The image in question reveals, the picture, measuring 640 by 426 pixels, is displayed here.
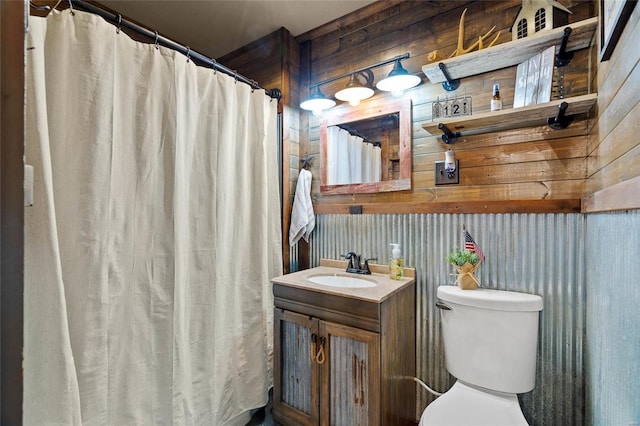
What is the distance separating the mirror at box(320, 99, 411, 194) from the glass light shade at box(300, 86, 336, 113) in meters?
0.06

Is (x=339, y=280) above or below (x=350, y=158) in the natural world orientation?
below

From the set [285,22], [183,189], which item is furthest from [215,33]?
[183,189]

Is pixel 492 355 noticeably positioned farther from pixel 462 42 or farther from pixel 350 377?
pixel 462 42

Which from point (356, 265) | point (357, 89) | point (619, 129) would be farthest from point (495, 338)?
point (357, 89)

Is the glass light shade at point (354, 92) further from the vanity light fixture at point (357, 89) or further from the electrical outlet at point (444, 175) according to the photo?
the electrical outlet at point (444, 175)

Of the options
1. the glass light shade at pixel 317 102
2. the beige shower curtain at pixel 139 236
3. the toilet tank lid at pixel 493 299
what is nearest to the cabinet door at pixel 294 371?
the beige shower curtain at pixel 139 236

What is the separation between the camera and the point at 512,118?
1.38 metres

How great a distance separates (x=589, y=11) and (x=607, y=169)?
2.82 feet

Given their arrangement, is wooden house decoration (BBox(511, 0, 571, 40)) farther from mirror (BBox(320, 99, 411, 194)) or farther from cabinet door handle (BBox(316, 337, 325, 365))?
cabinet door handle (BBox(316, 337, 325, 365))

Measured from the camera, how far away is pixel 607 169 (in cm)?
99

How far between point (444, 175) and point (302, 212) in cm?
95

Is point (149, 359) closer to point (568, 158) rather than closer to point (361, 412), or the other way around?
point (361, 412)

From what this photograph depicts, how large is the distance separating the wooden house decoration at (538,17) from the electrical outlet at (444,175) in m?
0.66

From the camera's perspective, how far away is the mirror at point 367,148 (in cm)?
180
